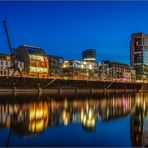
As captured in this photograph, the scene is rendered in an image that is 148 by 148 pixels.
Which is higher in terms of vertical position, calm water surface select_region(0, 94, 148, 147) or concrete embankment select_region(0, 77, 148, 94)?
concrete embankment select_region(0, 77, 148, 94)

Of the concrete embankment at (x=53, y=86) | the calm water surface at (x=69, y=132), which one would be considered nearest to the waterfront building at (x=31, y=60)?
the concrete embankment at (x=53, y=86)

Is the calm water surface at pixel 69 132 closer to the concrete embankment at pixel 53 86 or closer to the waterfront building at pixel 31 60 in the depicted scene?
the concrete embankment at pixel 53 86

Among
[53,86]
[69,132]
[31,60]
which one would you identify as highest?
[31,60]

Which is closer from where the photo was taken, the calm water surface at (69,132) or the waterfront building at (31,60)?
the calm water surface at (69,132)

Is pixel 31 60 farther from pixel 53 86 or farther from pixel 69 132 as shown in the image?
pixel 69 132

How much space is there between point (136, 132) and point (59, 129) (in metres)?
10.3

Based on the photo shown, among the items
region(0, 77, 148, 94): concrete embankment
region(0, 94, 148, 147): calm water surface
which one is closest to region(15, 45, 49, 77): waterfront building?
region(0, 77, 148, 94): concrete embankment

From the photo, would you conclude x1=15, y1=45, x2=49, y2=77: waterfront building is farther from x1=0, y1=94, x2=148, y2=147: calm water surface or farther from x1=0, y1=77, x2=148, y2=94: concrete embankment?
x1=0, y1=94, x2=148, y2=147: calm water surface

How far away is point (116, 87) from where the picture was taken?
195m

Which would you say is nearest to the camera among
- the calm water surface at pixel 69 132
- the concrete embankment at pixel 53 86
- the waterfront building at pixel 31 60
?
the calm water surface at pixel 69 132

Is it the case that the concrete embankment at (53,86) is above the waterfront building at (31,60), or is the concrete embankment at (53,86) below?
below

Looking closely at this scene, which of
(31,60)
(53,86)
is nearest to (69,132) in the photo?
(53,86)

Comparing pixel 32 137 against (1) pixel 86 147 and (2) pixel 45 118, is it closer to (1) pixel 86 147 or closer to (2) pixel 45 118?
(1) pixel 86 147

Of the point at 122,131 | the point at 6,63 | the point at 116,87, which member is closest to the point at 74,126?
the point at 122,131
